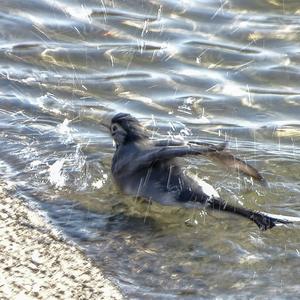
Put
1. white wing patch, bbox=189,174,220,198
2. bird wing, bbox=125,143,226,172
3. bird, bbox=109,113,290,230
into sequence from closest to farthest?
bird wing, bbox=125,143,226,172 → bird, bbox=109,113,290,230 → white wing patch, bbox=189,174,220,198

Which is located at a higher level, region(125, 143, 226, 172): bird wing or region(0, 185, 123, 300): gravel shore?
region(125, 143, 226, 172): bird wing

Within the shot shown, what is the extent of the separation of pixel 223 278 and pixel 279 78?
3574 millimetres

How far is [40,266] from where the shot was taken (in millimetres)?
5238

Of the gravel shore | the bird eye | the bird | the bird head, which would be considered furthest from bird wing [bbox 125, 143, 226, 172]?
the gravel shore

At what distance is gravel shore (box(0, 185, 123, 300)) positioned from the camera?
4941 millimetres

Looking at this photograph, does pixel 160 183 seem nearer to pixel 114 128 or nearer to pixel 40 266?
pixel 114 128

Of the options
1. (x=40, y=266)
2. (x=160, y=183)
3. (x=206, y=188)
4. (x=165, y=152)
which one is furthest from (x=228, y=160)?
(x=40, y=266)

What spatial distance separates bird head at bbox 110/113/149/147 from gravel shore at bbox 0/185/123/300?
1.07m

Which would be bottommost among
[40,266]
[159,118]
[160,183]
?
[40,266]

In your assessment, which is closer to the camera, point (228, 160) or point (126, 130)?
point (228, 160)

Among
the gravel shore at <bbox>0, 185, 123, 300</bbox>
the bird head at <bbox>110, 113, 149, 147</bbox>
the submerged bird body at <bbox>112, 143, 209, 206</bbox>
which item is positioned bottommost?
the gravel shore at <bbox>0, 185, 123, 300</bbox>

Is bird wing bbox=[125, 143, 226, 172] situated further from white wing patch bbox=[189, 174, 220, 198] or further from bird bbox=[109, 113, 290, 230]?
white wing patch bbox=[189, 174, 220, 198]

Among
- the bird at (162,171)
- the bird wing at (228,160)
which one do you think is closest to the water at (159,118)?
the bird at (162,171)

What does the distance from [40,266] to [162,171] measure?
152 centimetres
